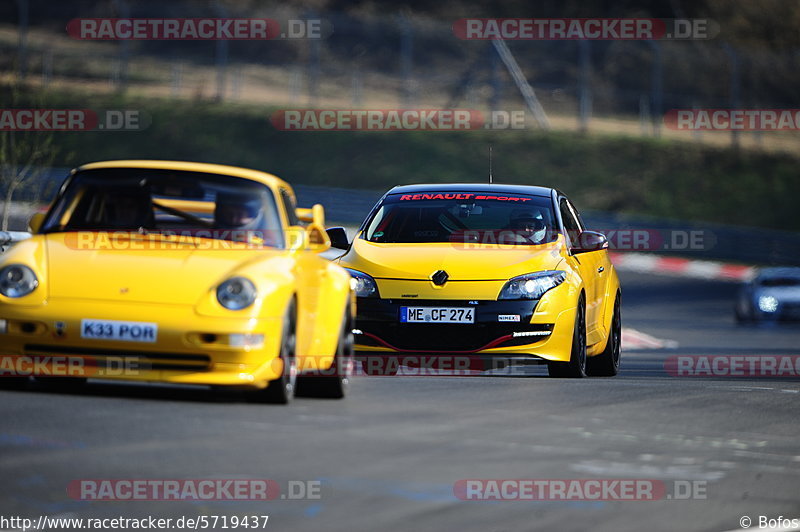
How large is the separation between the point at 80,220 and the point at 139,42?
192ft

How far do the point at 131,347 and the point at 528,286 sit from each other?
4.03 metres

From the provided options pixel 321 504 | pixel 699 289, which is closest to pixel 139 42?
pixel 699 289

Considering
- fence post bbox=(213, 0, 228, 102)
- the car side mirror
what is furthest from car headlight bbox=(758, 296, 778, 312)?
the car side mirror

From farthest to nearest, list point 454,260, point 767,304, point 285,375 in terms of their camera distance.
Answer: point 767,304
point 454,260
point 285,375

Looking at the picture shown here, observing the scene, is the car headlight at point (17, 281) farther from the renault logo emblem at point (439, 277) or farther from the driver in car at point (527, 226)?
the driver in car at point (527, 226)

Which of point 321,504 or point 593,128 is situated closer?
point 321,504

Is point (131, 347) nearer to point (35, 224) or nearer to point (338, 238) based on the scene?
point (35, 224)

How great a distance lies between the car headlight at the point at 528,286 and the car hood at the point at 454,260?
5cm

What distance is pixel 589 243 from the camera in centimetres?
1254

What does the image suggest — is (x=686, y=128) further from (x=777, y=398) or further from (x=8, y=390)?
(x=8, y=390)

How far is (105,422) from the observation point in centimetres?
786

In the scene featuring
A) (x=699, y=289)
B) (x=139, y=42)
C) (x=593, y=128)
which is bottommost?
(x=699, y=289)

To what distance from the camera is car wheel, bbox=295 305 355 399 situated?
9.54 m

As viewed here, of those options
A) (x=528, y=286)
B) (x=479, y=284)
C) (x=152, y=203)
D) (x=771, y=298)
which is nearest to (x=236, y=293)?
(x=152, y=203)
